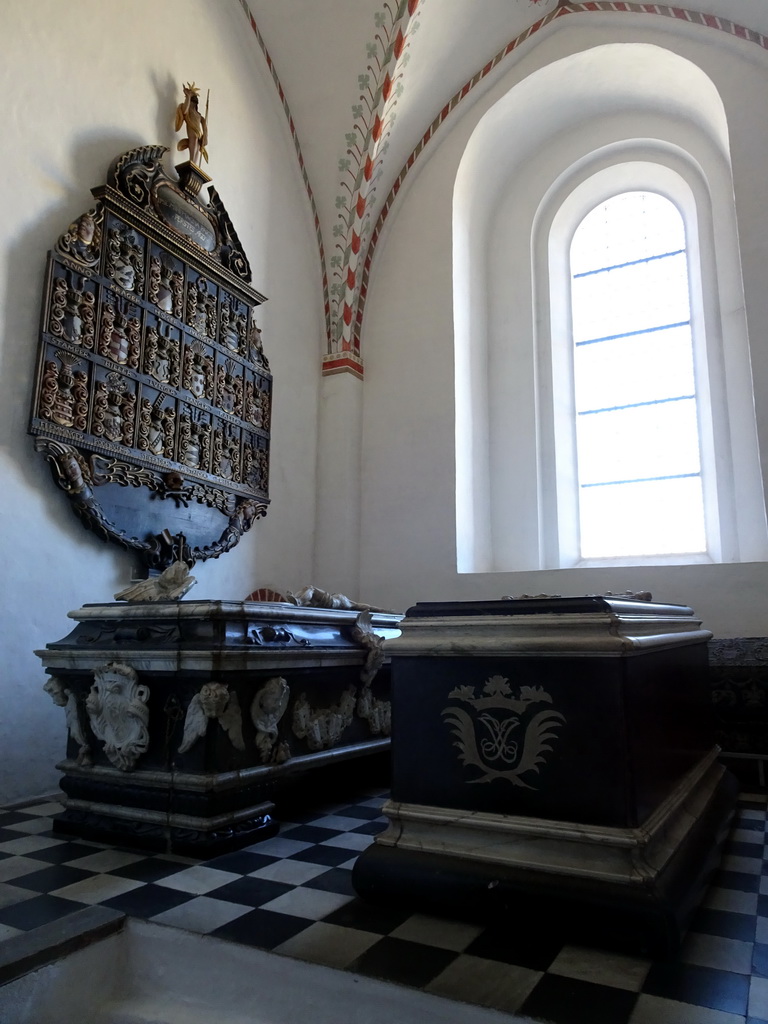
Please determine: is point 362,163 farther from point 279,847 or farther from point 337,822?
point 279,847

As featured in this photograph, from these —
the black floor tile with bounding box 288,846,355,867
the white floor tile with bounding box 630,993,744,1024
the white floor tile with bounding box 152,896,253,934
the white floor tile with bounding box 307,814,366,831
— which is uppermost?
the white floor tile with bounding box 152,896,253,934

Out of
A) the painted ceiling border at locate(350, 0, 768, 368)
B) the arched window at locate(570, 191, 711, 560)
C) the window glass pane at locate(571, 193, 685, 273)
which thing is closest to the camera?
the painted ceiling border at locate(350, 0, 768, 368)

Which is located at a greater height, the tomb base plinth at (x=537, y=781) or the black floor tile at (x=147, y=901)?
the tomb base plinth at (x=537, y=781)

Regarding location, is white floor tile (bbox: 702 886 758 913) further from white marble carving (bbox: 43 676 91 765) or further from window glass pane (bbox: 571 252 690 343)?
window glass pane (bbox: 571 252 690 343)

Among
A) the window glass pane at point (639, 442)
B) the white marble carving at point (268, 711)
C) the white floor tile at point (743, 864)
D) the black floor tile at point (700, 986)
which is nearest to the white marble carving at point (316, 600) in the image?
the white marble carving at point (268, 711)

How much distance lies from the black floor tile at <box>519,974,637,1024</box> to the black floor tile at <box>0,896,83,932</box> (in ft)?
3.97

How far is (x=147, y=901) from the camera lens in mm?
2109

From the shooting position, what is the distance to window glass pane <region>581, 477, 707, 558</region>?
6.13 metres

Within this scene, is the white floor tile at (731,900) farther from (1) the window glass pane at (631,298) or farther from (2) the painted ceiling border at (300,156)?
(2) the painted ceiling border at (300,156)

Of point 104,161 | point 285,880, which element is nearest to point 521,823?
point 285,880

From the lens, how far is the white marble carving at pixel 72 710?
9.95 feet

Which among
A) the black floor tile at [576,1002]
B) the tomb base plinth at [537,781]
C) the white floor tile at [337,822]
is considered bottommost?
the white floor tile at [337,822]

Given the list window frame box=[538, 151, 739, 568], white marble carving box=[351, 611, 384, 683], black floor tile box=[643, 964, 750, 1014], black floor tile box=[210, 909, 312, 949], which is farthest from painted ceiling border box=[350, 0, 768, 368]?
black floor tile box=[643, 964, 750, 1014]

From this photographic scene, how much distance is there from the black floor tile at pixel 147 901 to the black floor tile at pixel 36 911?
0.11 m
